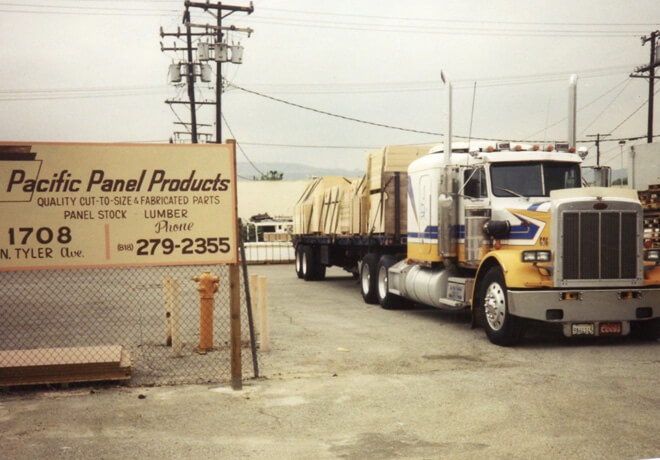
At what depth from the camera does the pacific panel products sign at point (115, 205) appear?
24.6 ft

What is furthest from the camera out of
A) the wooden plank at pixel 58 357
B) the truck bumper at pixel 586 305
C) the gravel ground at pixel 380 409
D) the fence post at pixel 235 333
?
the truck bumper at pixel 586 305

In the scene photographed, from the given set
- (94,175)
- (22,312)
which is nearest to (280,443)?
(94,175)

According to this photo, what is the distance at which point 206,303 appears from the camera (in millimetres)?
9914

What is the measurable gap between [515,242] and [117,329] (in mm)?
6981

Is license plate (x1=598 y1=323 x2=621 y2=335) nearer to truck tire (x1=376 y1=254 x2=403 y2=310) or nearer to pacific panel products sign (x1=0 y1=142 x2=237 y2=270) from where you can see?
truck tire (x1=376 y1=254 x2=403 y2=310)

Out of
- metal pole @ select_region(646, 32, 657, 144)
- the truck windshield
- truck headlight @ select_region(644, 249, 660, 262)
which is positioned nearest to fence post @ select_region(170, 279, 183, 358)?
the truck windshield

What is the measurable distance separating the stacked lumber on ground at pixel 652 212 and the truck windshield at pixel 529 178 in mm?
5667

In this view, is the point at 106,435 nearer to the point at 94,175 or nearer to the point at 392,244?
the point at 94,175

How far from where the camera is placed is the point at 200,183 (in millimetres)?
7855

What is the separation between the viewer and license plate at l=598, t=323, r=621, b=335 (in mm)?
10336

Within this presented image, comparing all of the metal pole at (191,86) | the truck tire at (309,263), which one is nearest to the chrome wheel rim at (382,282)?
the truck tire at (309,263)

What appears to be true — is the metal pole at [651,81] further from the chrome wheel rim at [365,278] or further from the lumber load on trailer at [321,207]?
the chrome wheel rim at [365,278]

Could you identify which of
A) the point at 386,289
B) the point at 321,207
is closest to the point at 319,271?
the point at 321,207

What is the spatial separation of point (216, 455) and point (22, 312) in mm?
11552
